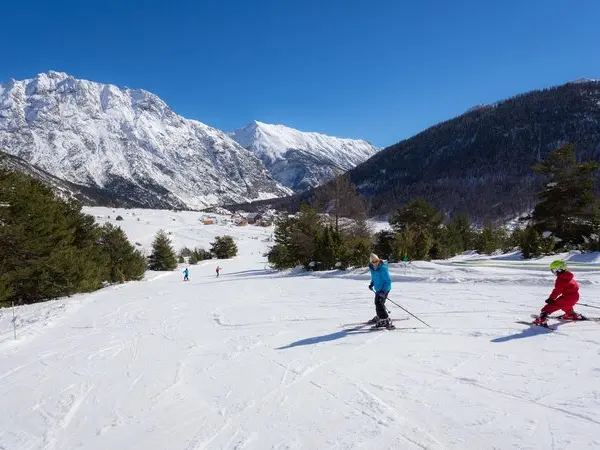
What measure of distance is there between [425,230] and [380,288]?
17.6 meters

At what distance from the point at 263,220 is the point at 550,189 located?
145638 millimetres

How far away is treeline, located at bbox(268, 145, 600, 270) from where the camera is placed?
23297 millimetres

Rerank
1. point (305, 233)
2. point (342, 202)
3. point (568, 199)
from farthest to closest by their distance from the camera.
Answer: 1. point (305, 233)
2. point (342, 202)
3. point (568, 199)

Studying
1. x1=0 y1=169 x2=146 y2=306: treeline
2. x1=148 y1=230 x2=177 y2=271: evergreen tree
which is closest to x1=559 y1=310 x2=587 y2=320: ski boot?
x1=0 y1=169 x2=146 y2=306: treeline

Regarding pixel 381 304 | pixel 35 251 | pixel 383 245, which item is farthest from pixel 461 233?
pixel 35 251

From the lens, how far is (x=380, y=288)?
9539 mm

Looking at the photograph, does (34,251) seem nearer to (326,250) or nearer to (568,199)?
(326,250)

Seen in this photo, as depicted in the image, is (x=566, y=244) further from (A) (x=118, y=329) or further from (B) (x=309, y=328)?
(A) (x=118, y=329)

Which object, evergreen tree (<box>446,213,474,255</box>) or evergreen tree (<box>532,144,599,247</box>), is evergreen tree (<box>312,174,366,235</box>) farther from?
evergreen tree (<box>446,213,474,255</box>)

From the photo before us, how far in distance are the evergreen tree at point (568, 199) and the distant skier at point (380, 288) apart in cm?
2082

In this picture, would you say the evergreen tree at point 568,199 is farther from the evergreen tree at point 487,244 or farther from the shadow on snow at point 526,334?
the shadow on snow at point 526,334

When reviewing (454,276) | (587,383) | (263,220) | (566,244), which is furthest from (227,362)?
(263,220)

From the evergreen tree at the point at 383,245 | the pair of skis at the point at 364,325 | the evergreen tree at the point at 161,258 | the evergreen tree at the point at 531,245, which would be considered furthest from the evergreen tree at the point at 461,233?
the evergreen tree at the point at 161,258

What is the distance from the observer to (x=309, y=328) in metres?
10.1
